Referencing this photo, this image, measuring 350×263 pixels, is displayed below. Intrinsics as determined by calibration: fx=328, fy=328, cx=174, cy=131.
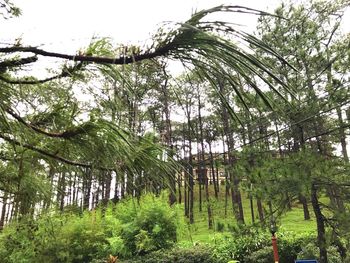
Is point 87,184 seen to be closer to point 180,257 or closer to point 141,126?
point 141,126

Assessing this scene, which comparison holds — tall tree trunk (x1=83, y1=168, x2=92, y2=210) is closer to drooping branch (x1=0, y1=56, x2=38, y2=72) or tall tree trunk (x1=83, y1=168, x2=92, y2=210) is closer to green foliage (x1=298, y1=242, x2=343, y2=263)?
drooping branch (x1=0, y1=56, x2=38, y2=72)

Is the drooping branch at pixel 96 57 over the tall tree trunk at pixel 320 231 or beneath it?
over

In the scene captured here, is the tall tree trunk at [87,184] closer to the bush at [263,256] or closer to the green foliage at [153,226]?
the bush at [263,256]

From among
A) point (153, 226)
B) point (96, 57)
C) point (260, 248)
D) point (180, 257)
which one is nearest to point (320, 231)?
point (260, 248)

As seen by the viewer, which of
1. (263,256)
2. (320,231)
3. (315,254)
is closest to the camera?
(320,231)

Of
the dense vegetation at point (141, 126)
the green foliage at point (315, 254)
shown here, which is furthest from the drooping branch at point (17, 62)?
the green foliage at point (315, 254)

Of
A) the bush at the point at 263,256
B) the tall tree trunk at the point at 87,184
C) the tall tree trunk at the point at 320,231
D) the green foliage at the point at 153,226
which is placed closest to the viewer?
the tall tree trunk at the point at 87,184

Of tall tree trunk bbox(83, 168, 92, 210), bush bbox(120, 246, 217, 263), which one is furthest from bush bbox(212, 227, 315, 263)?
tall tree trunk bbox(83, 168, 92, 210)

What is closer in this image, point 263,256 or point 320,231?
point 320,231

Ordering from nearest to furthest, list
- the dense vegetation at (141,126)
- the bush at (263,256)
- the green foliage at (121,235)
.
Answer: the dense vegetation at (141,126) < the bush at (263,256) < the green foliage at (121,235)

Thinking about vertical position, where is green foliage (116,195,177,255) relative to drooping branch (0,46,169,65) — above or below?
below

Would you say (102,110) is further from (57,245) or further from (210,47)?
(57,245)

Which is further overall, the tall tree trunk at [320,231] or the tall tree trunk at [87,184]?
the tall tree trunk at [320,231]

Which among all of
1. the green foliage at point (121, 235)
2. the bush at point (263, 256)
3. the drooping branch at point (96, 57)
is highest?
the drooping branch at point (96, 57)
